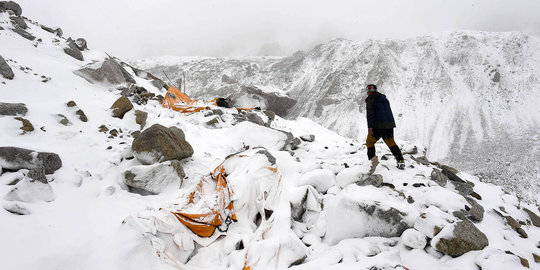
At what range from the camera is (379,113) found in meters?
5.37

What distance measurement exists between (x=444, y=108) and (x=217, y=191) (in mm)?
54900

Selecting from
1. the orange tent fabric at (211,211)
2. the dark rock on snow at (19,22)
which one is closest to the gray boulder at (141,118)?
the orange tent fabric at (211,211)

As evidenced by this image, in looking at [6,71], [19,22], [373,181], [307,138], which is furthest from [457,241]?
[19,22]

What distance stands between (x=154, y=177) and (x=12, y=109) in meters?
3.65

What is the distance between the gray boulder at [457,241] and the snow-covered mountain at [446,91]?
33.0m

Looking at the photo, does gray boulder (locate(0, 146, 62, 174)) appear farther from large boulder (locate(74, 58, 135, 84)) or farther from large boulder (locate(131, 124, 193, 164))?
large boulder (locate(74, 58, 135, 84))

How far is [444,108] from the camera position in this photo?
1822 inches

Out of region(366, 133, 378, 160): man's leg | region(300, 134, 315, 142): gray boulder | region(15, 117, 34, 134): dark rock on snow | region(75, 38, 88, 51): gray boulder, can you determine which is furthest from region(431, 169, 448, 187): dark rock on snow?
region(75, 38, 88, 51): gray boulder

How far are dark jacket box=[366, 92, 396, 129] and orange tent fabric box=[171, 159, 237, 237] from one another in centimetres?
354

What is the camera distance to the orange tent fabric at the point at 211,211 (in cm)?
384

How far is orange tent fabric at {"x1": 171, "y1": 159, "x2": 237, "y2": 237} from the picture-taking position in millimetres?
3837

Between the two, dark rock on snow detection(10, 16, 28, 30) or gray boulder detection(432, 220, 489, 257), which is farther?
dark rock on snow detection(10, 16, 28, 30)

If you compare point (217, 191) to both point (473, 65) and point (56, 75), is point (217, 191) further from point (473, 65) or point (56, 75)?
point (473, 65)

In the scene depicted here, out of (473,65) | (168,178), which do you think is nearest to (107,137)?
(168,178)
